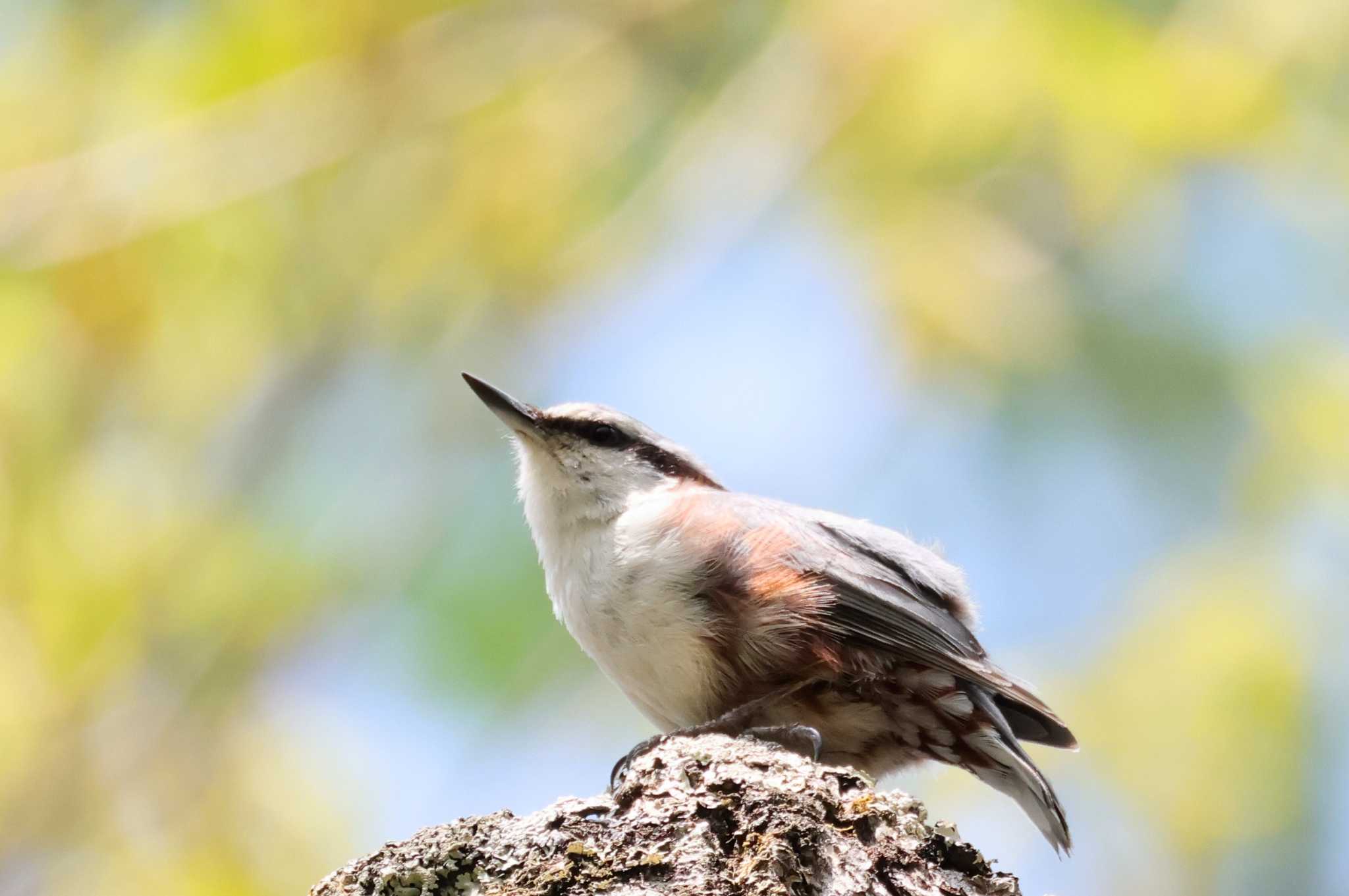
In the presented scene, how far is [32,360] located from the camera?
4.96 metres

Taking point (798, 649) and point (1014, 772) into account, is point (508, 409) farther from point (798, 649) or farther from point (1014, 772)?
point (1014, 772)

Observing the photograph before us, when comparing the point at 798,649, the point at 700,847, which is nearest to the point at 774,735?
the point at 798,649

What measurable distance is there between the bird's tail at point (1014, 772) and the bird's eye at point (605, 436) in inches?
53.8

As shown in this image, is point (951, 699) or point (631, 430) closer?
point (951, 699)

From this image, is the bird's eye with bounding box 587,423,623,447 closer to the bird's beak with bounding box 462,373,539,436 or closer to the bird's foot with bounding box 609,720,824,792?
the bird's beak with bounding box 462,373,539,436

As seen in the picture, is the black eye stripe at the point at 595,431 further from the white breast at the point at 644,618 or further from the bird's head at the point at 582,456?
the white breast at the point at 644,618

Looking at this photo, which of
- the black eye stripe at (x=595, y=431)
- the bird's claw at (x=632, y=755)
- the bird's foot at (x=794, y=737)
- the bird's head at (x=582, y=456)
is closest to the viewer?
the bird's claw at (x=632, y=755)

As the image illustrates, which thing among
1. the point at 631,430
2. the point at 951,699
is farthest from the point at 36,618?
the point at 951,699

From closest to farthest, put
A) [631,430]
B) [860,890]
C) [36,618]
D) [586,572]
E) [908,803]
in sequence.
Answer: [860,890], [908,803], [586,572], [631,430], [36,618]

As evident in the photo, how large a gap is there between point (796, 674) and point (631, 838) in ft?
3.41

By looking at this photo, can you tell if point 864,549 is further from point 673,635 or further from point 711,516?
point 673,635

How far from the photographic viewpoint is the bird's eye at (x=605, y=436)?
154 inches

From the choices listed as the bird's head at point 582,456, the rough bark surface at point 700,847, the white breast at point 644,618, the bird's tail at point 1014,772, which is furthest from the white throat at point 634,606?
the rough bark surface at point 700,847

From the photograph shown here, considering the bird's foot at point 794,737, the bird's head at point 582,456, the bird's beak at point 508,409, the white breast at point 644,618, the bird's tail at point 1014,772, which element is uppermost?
the bird's beak at point 508,409
